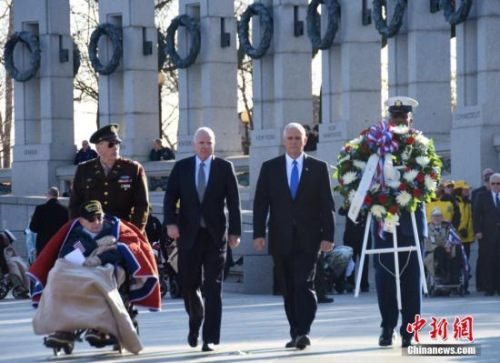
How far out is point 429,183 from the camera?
14148mm

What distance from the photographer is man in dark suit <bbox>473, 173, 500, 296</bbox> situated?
75.8 feet

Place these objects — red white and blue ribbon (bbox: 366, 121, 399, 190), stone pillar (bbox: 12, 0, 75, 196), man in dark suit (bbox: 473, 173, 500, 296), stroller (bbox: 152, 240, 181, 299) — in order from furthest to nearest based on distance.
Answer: stone pillar (bbox: 12, 0, 75, 196) < stroller (bbox: 152, 240, 181, 299) < man in dark suit (bbox: 473, 173, 500, 296) < red white and blue ribbon (bbox: 366, 121, 399, 190)

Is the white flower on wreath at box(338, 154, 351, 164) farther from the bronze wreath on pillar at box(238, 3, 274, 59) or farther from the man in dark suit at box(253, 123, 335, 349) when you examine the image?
the bronze wreath on pillar at box(238, 3, 274, 59)

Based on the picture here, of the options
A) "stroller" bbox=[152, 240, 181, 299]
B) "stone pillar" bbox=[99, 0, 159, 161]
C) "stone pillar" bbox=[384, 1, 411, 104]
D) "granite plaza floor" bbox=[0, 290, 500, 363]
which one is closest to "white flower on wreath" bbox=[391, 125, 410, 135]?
"granite plaza floor" bbox=[0, 290, 500, 363]

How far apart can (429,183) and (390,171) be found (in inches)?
13.2

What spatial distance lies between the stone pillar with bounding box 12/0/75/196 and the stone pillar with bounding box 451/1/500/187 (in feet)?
43.5

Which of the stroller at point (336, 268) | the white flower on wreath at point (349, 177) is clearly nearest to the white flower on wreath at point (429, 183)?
the white flower on wreath at point (349, 177)

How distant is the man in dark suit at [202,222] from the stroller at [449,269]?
8.39 metres

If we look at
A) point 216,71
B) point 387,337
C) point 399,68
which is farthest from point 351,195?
point 216,71

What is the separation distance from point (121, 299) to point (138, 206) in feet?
3.07

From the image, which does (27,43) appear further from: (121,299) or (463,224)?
(121,299)

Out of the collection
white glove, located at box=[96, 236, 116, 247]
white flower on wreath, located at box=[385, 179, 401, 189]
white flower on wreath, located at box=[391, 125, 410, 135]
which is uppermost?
white flower on wreath, located at box=[391, 125, 410, 135]

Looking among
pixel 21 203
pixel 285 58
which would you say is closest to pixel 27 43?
pixel 21 203

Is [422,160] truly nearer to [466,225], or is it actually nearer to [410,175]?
[410,175]
